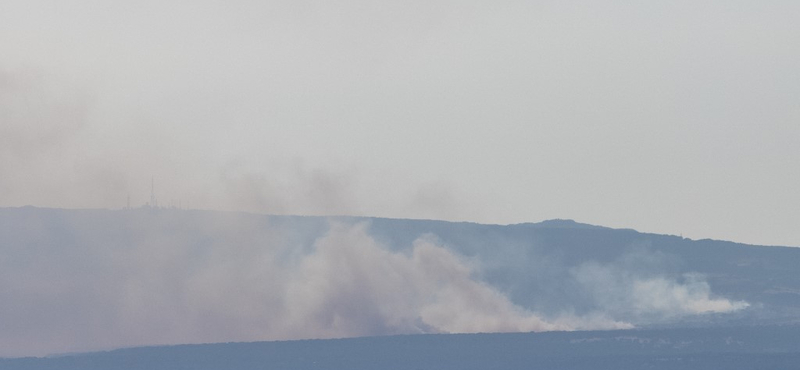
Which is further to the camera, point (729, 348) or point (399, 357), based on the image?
point (729, 348)

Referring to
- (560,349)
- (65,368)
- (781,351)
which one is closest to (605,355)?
(560,349)

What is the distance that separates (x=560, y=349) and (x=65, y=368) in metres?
48.6

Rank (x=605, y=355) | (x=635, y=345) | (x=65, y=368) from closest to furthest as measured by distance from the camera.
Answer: (x=65, y=368) → (x=605, y=355) → (x=635, y=345)

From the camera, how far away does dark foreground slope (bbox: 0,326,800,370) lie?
162 meters

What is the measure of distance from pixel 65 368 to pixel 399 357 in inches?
1187

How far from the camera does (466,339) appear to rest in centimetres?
18575

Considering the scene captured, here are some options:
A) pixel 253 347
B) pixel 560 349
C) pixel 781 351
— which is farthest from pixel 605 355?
pixel 253 347

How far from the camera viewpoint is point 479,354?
565 ft

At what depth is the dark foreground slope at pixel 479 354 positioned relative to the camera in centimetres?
16225

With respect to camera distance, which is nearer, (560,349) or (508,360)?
(508,360)

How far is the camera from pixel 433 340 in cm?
18462

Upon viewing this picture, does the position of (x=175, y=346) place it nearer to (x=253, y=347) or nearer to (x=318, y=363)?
(x=253, y=347)

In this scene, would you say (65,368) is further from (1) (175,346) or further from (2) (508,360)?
(2) (508,360)

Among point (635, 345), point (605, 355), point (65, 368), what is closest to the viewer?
point (65, 368)
